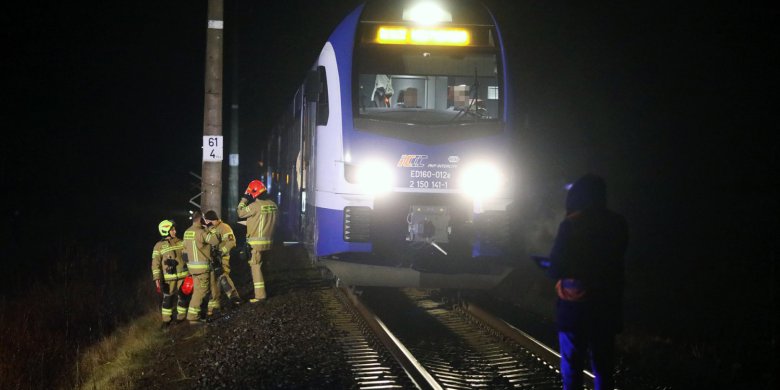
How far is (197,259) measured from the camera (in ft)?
30.2

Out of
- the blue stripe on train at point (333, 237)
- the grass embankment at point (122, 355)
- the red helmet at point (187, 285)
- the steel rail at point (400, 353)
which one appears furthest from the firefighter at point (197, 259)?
the steel rail at point (400, 353)

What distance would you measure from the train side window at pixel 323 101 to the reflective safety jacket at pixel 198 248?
2046mm

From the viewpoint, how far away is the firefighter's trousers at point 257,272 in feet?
33.7

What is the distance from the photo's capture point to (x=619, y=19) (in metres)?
25.6

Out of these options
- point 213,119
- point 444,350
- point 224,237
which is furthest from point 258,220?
point 444,350

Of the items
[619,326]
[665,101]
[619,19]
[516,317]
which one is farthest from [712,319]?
[619,19]

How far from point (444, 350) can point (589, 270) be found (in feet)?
10.1

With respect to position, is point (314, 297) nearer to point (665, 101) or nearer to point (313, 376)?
point (313, 376)

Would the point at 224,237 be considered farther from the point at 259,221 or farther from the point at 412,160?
the point at 412,160

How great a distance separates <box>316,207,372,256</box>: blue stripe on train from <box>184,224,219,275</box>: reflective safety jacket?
4.49 feet

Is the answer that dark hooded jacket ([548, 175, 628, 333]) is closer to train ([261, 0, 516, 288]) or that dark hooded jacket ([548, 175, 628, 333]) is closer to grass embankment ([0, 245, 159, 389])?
train ([261, 0, 516, 288])

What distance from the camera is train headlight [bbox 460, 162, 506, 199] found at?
898 cm

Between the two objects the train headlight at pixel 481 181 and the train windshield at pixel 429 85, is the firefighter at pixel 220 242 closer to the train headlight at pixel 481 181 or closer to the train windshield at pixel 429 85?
the train windshield at pixel 429 85

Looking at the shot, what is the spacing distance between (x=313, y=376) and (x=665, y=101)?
66.2 feet
